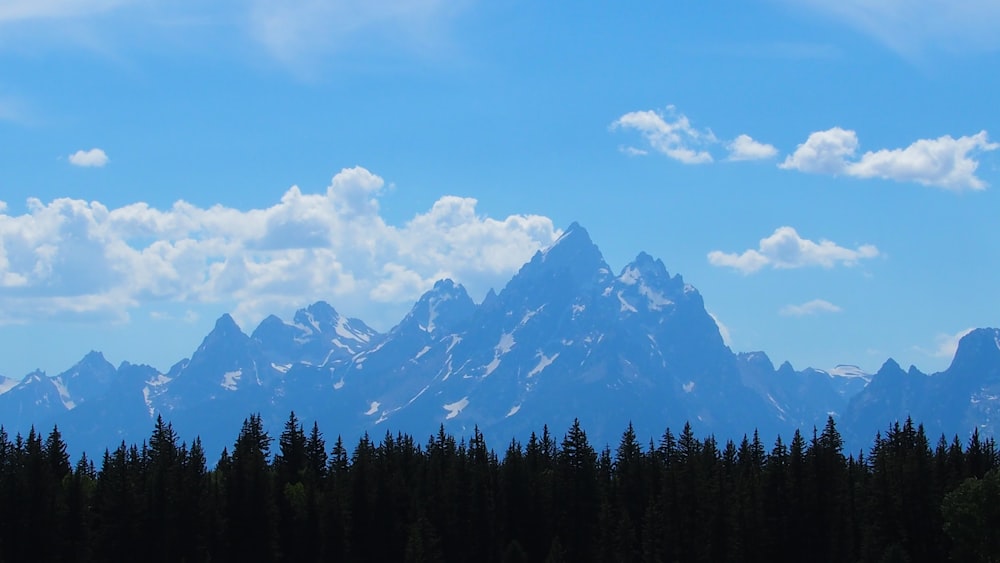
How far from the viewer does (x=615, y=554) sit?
11206 centimetres

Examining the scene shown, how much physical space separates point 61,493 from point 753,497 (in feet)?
203

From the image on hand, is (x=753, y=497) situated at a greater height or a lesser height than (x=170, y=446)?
lesser

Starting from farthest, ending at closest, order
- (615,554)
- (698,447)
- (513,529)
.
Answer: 1. (698,447)
2. (513,529)
3. (615,554)

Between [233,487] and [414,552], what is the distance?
74.8 feet

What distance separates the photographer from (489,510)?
418 ft

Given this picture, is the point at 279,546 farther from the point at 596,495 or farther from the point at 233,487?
Answer: the point at 596,495

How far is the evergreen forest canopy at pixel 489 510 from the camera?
113125mm

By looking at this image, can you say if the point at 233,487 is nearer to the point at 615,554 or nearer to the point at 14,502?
the point at 14,502

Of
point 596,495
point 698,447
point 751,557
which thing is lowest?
point 751,557

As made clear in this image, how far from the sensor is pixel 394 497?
124000 millimetres

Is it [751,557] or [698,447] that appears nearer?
[751,557]

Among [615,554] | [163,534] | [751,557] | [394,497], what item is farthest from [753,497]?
[163,534]

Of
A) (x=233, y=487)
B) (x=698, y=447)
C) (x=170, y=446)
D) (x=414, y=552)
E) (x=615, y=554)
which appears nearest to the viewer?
(x=414, y=552)

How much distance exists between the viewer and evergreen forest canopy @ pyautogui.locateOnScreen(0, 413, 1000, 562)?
11312 cm
